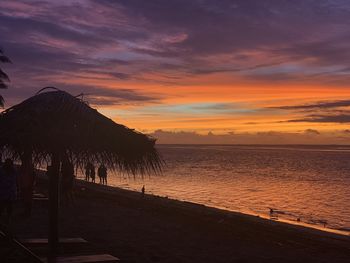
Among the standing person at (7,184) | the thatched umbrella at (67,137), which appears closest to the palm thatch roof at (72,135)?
the thatched umbrella at (67,137)

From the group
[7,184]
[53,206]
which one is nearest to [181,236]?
[7,184]

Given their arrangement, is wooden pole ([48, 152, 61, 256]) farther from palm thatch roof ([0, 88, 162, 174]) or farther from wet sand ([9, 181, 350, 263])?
wet sand ([9, 181, 350, 263])

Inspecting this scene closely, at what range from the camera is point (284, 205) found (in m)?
Answer: 36.8

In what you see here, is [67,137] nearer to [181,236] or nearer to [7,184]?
[7,184]

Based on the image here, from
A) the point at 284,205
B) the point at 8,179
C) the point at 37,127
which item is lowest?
the point at 284,205

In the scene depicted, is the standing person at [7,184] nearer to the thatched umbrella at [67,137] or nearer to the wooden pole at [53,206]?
the thatched umbrella at [67,137]

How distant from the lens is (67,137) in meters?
7.32

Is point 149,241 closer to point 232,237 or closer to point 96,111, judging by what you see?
point 232,237

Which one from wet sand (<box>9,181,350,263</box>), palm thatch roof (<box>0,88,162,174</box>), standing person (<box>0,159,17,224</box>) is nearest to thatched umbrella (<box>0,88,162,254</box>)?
palm thatch roof (<box>0,88,162,174</box>)

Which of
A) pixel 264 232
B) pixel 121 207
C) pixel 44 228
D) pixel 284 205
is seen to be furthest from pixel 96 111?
pixel 284 205

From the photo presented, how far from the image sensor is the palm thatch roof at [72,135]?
7.28 metres

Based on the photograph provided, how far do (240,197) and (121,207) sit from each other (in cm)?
2485

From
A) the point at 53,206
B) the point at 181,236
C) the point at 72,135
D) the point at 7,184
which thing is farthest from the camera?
the point at 181,236

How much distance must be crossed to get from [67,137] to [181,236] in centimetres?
604
